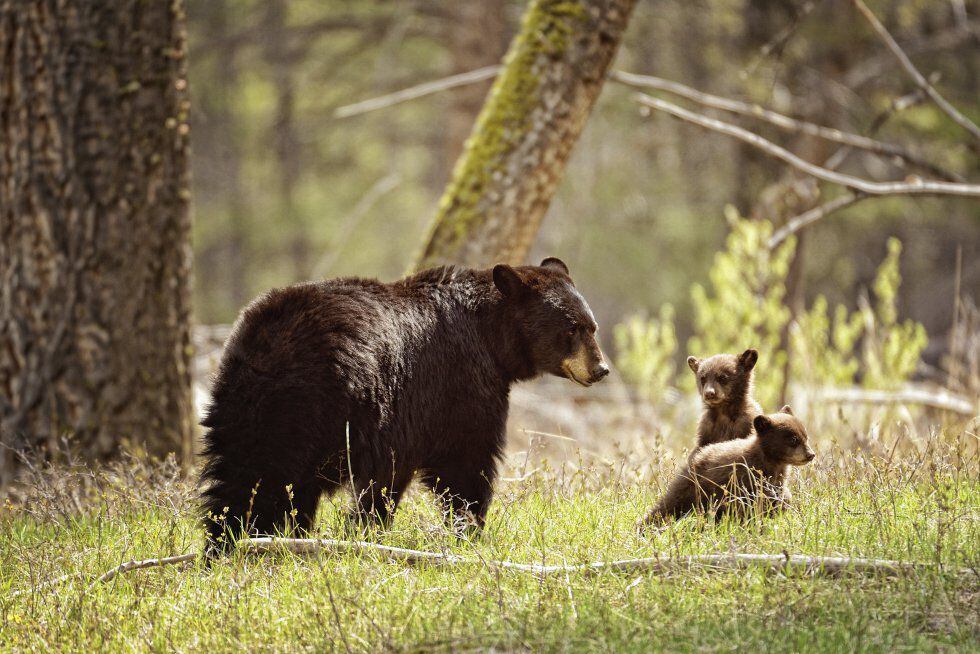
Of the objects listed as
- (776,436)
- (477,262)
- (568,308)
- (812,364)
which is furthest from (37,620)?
(812,364)

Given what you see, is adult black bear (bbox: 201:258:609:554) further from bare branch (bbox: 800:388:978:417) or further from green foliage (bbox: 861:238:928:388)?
green foliage (bbox: 861:238:928:388)

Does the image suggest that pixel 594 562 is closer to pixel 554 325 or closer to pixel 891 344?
pixel 554 325

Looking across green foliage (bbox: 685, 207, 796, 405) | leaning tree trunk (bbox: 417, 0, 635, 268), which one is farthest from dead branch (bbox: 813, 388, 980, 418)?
leaning tree trunk (bbox: 417, 0, 635, 268)

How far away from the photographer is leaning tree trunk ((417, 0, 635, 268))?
20.2ft

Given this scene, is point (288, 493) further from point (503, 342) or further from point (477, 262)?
point (477, 262)

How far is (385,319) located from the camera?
402 centimetres

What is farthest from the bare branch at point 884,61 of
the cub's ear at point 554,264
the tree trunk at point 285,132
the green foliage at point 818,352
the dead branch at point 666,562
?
the dead branch at point 666,562

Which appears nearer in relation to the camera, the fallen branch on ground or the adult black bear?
the fallen branch on ground

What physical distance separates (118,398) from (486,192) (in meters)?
2.57

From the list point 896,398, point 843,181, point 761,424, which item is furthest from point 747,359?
point 896,398

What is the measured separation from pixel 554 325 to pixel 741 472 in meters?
1.07

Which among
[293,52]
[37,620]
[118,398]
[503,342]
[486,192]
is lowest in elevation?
[37,620]

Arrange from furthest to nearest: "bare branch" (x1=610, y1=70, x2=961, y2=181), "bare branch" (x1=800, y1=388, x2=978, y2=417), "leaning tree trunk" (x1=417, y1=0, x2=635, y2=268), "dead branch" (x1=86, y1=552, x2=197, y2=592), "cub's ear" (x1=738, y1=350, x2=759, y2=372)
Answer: "bare branch" (x1=800, y1=388, x2=978, y2=417)
"bare branch" (x1=610, y1=70, x2=961, y2=181)
"leaning tree trunk" (x1=417, y1=0, x2=635, y2=268)
"cub's ear" (x1=738, y1=350, x2=759, y2=372)
"dead branch" (x1=86, y1=552, x2=197, y2=592)

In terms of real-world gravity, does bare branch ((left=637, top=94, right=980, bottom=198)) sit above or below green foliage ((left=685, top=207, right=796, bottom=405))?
above
